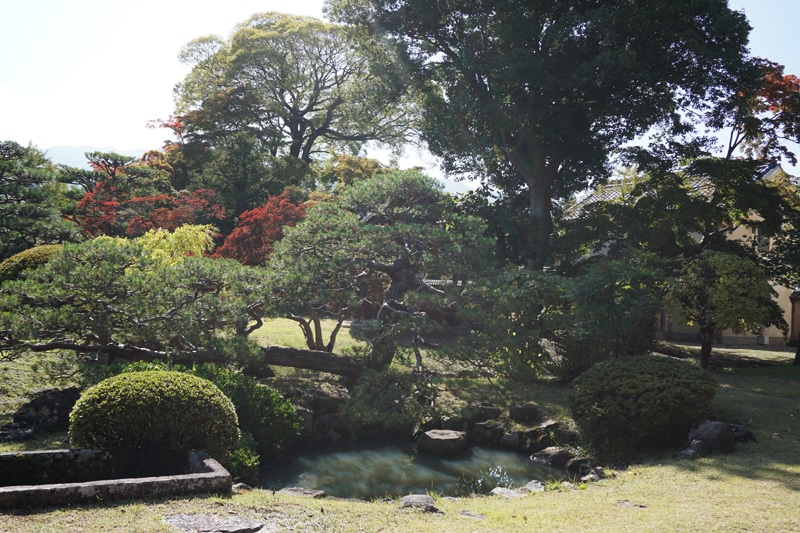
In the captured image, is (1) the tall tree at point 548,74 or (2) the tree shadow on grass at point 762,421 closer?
(2) the tree shadow on grass at point 762,421

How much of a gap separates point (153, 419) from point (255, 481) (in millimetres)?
1862

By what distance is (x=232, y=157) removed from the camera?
918 inches

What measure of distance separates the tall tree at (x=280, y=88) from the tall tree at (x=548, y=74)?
33.5ft

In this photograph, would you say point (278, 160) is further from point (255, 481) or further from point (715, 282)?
point (255, 481)

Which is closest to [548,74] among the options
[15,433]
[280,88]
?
[15,433]

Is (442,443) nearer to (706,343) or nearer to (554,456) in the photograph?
(554,456)

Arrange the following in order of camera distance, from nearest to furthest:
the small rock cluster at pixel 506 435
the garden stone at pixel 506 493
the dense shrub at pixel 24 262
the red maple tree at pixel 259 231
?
the garden stone at pixel 506 493, the small rock cluster at pixel 506 435, the dense shrub at pixel 24 262, the red maple tree at pixel 259 231

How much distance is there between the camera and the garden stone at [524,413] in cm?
1036

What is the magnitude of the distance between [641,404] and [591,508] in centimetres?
309

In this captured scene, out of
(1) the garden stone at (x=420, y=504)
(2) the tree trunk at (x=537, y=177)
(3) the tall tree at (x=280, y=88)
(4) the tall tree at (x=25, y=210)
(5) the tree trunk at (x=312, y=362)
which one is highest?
(3) the tall tree at (x=280, y=88)

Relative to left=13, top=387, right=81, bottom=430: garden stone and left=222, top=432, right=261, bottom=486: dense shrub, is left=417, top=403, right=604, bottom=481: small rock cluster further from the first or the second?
left=13, top=387, right=81, bottom=430: garden stone

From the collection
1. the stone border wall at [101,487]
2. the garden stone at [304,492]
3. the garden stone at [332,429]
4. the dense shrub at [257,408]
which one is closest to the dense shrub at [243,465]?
the garden stone at [304,492]

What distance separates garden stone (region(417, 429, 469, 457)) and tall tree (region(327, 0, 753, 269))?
6861mm

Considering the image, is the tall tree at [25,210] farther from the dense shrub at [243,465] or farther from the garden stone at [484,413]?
the garden stone at [484,413]
